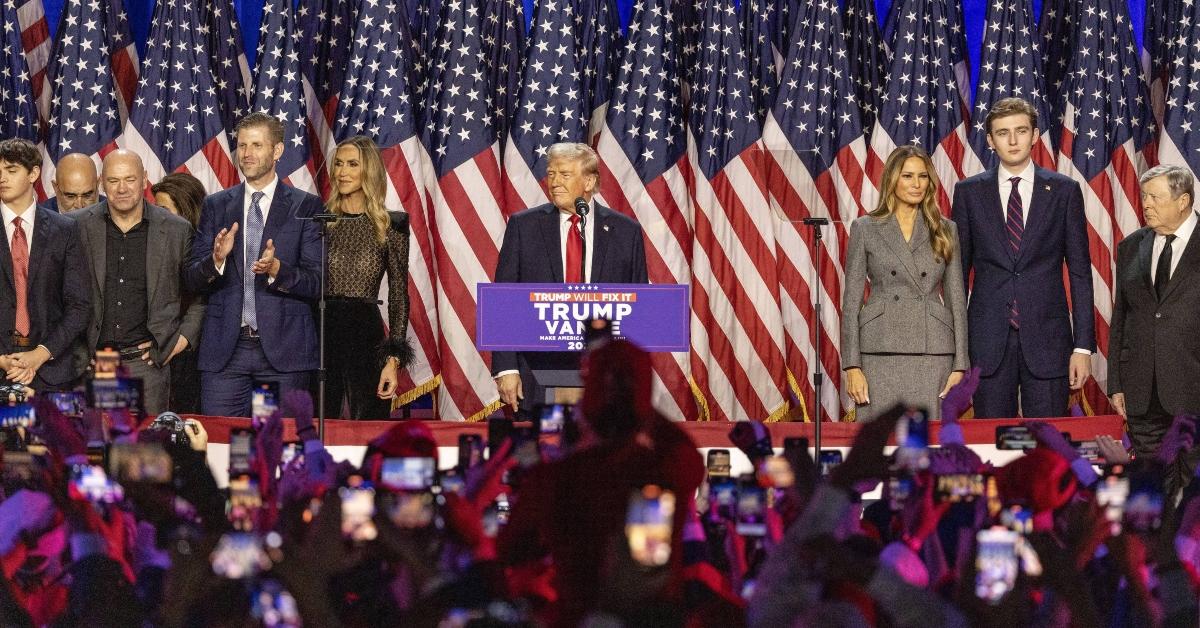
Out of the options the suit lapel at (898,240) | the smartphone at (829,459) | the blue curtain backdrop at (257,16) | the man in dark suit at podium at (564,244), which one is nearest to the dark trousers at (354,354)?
the man in dark suit at podium at (564,244)

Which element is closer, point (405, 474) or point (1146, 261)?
point (405, 474)

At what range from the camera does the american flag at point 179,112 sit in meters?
7.05

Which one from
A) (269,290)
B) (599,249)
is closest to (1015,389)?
(599,249)

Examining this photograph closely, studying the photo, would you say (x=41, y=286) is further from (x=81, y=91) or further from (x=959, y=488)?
(x=959, y=488)

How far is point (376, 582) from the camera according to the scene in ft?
3.24

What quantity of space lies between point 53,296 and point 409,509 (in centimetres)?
399

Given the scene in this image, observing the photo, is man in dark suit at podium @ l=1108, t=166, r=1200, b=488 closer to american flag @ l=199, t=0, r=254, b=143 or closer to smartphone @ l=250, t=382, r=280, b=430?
smartphone @ l=250, t=382, r=280, b=430

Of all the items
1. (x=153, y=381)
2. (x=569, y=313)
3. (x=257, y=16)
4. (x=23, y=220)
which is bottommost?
(x=153, y=381)

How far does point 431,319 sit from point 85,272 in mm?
2579

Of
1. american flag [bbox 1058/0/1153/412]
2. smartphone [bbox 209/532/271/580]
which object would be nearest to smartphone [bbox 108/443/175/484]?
smartphone [bbox 209/532/271/580]

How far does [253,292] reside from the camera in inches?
190

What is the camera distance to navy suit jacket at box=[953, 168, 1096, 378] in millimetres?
5031

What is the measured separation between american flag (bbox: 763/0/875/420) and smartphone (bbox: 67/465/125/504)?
20.4 feet

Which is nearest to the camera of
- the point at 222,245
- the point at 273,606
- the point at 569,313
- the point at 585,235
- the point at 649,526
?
the point at 649,526
